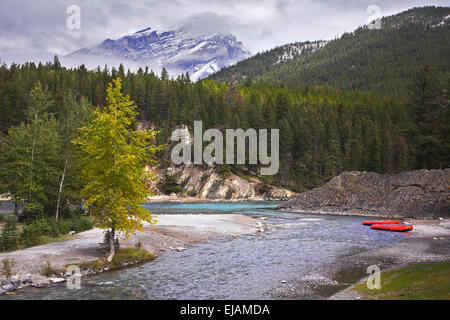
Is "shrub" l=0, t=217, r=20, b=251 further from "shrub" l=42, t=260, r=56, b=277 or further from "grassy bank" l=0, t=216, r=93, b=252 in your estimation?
"shrub" l=42, t=260, r=56, b=277

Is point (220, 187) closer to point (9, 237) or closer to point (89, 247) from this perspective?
point (89, 247)

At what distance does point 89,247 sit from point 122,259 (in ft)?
15.1

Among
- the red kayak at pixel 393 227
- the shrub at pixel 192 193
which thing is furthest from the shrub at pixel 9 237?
the shrub at pixel 192 193

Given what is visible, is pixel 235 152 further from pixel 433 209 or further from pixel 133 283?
pixel 133 283

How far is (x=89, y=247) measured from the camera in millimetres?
27688

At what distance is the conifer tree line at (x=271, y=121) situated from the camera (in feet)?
134

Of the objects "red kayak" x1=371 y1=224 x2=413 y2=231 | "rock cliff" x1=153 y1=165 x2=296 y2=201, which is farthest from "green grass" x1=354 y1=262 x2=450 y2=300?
"rock cliff" x1=153 y1=165 x2=296 y2=201

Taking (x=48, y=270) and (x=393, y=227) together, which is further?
(x=393, y=227)

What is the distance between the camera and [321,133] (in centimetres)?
13238

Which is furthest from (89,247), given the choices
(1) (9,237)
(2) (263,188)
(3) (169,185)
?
(2) (263,188)

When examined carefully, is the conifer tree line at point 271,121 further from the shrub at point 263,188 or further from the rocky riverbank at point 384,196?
the rocky riverbank at point 384,196

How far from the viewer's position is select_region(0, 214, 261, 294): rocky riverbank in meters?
19.9

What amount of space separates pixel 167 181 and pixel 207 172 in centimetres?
1362

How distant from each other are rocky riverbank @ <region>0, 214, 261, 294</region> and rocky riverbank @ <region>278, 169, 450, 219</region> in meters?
28.1
